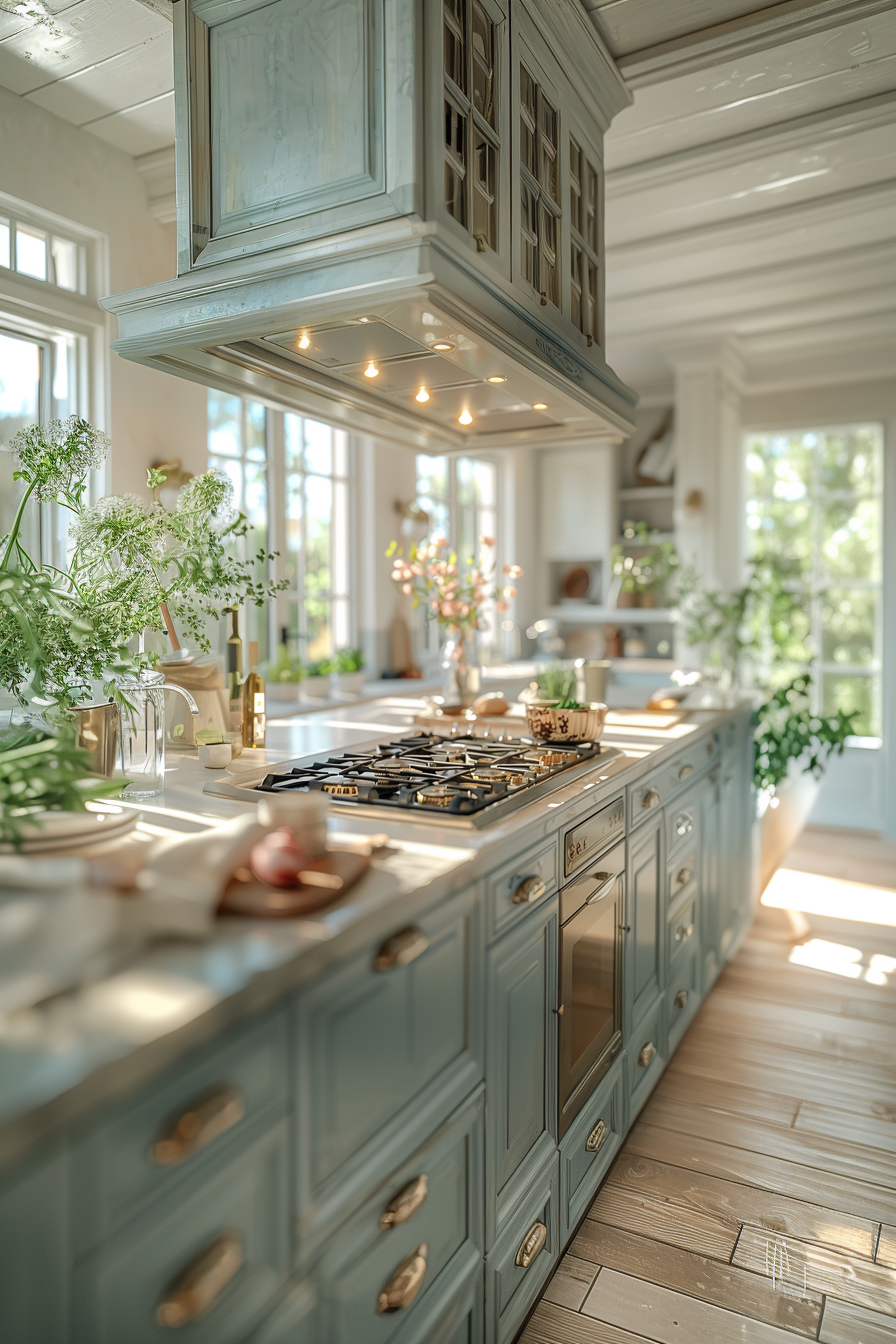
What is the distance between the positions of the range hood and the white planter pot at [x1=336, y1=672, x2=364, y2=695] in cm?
187

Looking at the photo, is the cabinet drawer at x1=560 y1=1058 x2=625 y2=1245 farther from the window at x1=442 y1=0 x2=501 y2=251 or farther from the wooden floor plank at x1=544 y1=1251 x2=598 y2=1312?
the window at x1=442 y1=0 x2=501 y2=251

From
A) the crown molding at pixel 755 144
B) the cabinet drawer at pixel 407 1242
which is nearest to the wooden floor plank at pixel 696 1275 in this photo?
the cabinet drawer at pixel 407 1242

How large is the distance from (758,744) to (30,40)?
331cm

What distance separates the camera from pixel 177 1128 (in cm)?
83

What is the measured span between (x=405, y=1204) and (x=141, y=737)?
38.9 inches

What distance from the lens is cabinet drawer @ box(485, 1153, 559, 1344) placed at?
4.96 ft

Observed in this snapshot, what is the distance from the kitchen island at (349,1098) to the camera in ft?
2.49

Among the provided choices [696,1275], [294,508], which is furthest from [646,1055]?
[294,508]

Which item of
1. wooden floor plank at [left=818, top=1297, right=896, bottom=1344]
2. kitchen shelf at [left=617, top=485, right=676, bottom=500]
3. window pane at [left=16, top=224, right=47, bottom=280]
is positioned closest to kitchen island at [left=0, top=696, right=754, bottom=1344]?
wooden floor plank at [left=818, top=1297, right=896, bottom=1344]

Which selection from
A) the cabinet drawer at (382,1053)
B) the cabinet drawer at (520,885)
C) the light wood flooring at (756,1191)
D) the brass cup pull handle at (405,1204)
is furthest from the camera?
the light wood flooring at (756,1191)

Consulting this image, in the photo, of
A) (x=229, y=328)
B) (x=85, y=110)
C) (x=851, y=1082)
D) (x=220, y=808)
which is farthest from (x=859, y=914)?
(x=85, y=110)

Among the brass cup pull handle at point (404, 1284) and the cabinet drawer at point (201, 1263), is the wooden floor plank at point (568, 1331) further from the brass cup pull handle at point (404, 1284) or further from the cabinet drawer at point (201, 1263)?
the cabinet drawer at point (201, 1263)

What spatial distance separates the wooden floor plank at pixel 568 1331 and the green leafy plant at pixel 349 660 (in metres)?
2.67

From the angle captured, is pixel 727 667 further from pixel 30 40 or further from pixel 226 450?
pixel 30 40
